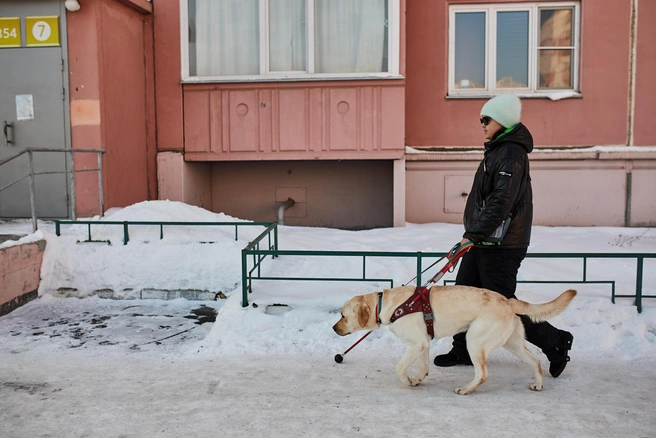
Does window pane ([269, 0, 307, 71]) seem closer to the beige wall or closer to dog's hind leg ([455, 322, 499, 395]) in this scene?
the beige wall

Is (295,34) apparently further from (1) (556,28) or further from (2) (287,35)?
(1) (556,28)

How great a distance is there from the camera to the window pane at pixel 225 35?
34.4 feet

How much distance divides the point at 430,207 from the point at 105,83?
5.65 metres

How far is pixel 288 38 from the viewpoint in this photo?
10.4 meters

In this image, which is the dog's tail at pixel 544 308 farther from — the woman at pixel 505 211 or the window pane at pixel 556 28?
the window pane at pixel 556 28

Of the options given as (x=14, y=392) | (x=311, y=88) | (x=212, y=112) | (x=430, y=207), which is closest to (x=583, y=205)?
(x=430, y=207)

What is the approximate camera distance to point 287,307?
5.85m

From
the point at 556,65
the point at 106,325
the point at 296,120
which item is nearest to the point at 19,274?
the point at 106,325

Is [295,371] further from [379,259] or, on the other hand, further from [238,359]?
[379,259]

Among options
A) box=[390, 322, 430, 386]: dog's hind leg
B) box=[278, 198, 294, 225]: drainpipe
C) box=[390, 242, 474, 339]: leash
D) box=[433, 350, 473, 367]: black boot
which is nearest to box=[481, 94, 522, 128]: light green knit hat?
box=[390, 242, 474, 339]: leash

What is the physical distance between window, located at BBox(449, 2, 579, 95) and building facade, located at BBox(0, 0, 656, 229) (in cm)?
2

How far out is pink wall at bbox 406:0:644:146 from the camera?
10.8 m

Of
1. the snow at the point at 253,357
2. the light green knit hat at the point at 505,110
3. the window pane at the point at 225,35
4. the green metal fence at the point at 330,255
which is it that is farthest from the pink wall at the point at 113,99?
the light green knit hat at the point at 505,110

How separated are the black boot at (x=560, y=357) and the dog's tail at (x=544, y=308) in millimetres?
468
